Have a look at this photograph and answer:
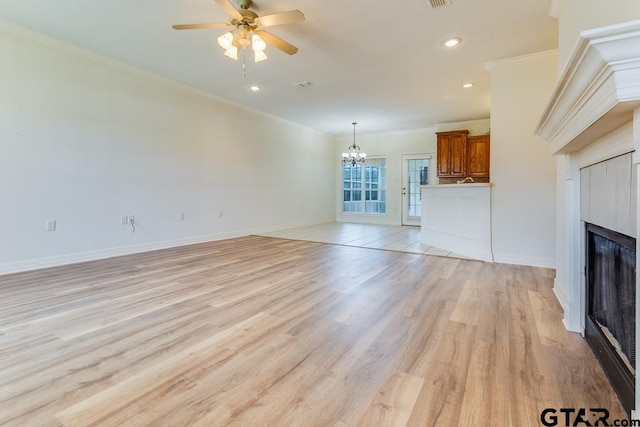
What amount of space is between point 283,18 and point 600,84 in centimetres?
237

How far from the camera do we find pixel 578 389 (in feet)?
4.59

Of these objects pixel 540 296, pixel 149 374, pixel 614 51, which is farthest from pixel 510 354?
pixel 149 374

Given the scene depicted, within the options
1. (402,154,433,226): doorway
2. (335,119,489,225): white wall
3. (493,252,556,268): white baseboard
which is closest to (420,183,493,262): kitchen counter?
(493,252,556,268): white baseboard

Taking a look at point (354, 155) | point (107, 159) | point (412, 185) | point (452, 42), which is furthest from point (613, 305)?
point (412, 185)

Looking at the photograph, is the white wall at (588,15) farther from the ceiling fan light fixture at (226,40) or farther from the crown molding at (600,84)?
the ceiling fan light fixture at (226,40)

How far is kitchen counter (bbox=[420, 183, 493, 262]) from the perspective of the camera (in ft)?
13.5

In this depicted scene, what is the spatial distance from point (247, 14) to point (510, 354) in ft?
10.8

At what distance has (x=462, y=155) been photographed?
6.98 m

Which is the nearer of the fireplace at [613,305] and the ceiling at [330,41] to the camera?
the fireplace at [613,305]

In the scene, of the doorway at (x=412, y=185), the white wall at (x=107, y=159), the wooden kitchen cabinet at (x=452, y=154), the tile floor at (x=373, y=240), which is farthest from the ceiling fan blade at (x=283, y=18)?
the doorway at (x=412, y=185)

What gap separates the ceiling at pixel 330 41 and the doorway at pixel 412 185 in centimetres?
298

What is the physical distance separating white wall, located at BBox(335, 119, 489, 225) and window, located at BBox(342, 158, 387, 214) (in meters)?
0.17

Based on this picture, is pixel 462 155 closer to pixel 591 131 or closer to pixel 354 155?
pixel 354 155

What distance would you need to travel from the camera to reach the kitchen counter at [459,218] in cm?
412
